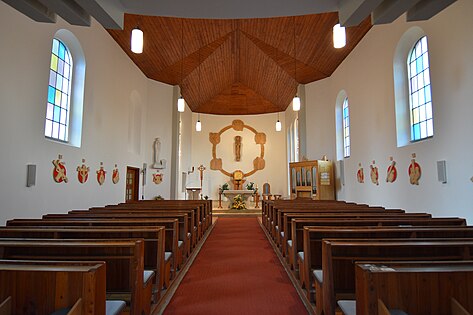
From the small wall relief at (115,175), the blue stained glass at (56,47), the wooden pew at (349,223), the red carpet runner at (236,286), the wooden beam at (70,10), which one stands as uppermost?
the blue stained glass at (56,47)

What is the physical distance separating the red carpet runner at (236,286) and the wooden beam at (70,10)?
286cm

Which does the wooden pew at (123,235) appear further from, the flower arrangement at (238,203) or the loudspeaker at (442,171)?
the flower arrangement at (238,203)

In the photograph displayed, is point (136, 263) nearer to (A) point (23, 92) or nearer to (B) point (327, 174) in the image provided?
(A) point (23, 92)

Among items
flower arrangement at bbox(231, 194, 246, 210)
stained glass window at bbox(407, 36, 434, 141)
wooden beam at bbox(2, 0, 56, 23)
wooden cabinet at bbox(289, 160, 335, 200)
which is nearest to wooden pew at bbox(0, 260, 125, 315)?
wooden beam at bbox(2, 0, 56, 23)

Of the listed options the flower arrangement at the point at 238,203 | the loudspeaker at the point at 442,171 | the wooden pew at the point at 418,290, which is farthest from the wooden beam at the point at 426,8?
the flower arrangement at the point at 238,203

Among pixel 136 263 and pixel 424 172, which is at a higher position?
pixel 424 172

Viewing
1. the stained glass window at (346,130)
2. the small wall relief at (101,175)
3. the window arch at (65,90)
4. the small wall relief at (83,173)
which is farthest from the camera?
the stained glass window at (346,130)

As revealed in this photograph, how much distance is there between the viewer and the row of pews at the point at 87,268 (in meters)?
1.35

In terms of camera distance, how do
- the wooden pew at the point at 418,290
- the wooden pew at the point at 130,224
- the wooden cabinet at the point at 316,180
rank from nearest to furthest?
the wooden pew at the point at 418,290, the wooden pew at the point at 130,224, the wooden cabinet at the point at 316,180

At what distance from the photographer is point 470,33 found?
4180 millimetres

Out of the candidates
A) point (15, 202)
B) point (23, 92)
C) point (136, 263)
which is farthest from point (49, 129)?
point (136, 263)

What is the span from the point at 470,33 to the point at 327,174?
242 inches

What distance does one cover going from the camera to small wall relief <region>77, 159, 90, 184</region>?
246 inches

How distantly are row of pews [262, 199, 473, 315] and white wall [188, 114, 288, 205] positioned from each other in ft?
35.2
